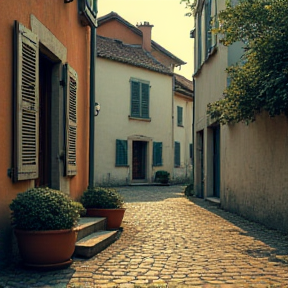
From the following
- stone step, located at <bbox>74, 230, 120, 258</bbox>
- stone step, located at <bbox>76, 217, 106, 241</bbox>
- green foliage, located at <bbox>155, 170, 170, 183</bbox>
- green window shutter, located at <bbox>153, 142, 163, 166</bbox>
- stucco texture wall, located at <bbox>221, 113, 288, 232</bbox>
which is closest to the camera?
stone step, located at <bbox>74, 230, 120, 258</bbox>

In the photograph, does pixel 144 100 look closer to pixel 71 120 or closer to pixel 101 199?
pixel 71 120

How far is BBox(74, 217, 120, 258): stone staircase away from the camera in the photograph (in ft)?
18.9

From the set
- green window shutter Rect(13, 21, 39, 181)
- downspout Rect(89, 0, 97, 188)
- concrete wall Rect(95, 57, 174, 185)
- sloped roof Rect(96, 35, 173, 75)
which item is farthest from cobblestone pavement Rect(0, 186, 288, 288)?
sloped roof Rect(96, 35, 173, 75)

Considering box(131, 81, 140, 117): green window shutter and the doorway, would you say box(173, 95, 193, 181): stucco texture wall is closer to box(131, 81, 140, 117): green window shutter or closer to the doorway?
the doorway

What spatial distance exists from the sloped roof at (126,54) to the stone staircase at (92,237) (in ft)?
45.8

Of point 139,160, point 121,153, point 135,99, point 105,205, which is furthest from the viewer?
Result: point 139,160

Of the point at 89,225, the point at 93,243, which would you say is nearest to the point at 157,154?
the point at 89,225

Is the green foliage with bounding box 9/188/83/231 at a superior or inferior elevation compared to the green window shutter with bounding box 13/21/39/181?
inferior

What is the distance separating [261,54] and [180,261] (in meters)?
3.38

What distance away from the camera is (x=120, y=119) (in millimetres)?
21719

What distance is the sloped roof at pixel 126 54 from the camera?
70.1 feet

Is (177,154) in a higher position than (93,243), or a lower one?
higher

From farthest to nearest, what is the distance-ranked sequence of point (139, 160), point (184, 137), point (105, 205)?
point (184, 137) < point (139, 160) < point (105, 205)

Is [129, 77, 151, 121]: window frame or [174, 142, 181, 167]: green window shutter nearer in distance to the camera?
[129, 77, 151, 121]: window frame
